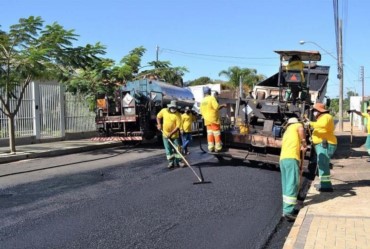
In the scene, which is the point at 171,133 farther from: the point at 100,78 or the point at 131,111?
the point at 100,78

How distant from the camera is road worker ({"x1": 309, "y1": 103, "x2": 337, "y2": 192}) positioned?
764 centimetres

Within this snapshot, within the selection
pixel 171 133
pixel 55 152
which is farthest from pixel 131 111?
pixel 171 133

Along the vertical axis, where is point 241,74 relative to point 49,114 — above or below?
above

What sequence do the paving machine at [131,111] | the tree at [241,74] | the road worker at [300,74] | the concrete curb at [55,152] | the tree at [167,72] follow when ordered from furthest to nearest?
the tree at [241,74] < the tree at [167,72] < the paving machine at [131,111] < the concrete curb at [55,152] < the road worker at [300,74]

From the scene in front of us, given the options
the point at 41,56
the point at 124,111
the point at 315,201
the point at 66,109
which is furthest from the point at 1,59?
the point at 315,201

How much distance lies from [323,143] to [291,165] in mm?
1700

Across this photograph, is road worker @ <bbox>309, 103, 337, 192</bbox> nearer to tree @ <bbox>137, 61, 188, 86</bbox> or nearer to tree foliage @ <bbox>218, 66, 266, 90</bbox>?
tree @ <bbox>137, 61, 188, 86</bbox>

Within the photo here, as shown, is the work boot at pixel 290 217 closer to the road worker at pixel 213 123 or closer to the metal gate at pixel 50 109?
the road worker at pixel 213 123

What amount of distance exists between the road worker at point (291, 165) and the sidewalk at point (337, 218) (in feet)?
0.63

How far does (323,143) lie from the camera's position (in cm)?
778

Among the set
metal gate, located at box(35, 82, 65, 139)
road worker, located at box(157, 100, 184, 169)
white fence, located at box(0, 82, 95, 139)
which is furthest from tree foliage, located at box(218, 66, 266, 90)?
road worker, located at box(157, 100, 184, 169)

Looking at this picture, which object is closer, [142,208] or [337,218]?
[337,218]

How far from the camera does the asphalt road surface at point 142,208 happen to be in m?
5.44

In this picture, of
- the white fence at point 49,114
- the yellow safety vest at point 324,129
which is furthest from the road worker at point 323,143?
the white fence at point 49,114
